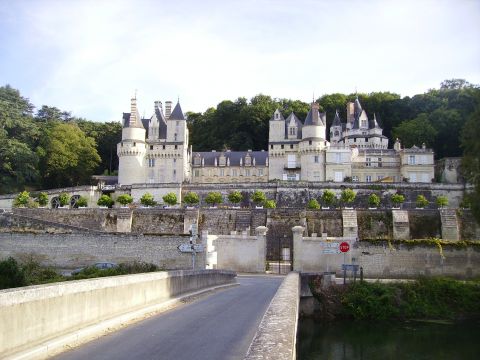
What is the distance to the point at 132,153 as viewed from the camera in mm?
71312

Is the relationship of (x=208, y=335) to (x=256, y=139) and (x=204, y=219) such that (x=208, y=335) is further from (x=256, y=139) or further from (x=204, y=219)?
(x=256, y=139)

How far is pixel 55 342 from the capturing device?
8375 millimetres

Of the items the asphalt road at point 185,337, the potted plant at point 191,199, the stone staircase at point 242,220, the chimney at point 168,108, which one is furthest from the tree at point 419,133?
the asphalt road at point 185,337

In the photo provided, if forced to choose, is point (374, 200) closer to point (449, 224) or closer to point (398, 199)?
point (398, 199)

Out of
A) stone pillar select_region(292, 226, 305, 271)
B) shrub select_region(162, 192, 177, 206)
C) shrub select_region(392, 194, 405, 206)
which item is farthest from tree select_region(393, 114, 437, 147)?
stone pillar select_region(292, 226, 305, 271)

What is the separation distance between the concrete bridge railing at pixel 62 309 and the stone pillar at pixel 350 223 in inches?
1435

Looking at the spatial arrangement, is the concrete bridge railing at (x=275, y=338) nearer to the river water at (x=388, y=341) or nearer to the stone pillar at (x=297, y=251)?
the river water at (x=388, y=341)

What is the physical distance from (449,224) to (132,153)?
38770 millimetres

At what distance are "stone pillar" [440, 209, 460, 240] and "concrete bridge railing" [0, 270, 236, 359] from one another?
3938 centimetres

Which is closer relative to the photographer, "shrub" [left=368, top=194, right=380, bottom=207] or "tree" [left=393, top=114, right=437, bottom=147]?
A: "shrub" [left=368, top=194, right=380, bottom=207]

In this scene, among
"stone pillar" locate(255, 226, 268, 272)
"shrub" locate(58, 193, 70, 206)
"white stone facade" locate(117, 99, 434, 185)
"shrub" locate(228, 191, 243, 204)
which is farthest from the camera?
"white stone facade" locate(117, 99, 434, 185)

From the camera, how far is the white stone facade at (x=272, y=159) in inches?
2766

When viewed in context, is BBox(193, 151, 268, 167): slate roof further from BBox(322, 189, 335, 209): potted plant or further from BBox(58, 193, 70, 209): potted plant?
BBox(58, 193, 70, 209): potted plant

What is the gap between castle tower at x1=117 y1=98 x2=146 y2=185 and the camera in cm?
7119
